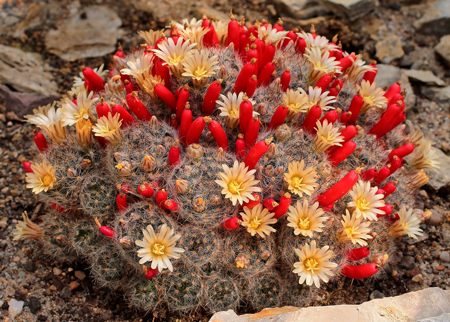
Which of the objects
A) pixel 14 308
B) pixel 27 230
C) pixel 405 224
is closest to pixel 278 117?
pixel 405 224

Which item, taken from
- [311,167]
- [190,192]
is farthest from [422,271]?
[190,192]

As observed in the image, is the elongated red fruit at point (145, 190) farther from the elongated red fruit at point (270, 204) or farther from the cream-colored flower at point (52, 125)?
the cream-colored flower at point (52, 125)

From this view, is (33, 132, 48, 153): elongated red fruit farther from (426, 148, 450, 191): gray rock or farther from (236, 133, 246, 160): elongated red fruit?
(426, 148, 450, 191): gray rock

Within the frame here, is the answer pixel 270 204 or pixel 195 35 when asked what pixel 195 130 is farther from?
pixel 195 35

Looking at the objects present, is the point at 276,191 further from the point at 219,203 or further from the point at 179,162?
the point at 179,162

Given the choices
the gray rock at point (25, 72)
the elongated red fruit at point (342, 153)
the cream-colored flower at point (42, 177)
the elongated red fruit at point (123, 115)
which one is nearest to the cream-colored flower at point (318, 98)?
the elongated red fruit at point (342, 153)

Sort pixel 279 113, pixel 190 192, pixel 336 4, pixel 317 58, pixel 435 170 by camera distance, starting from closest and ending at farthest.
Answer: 1. pixel 190 192
2. pixel 279 113
3. pixel 317 58
4. pixel 435 170
5. pixel 336 4

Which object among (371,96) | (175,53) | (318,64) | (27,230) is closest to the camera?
(175,53)
